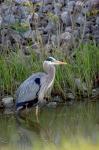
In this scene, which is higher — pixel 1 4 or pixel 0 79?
pixel 1 4

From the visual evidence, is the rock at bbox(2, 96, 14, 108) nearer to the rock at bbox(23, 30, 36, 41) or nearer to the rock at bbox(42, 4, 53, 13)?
the rock at bbox(23, 30, 36, 41)

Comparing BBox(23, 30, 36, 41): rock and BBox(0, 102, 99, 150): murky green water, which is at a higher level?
BBox(23, 30, 36, 41): rock

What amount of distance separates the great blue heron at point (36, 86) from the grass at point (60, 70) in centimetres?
22

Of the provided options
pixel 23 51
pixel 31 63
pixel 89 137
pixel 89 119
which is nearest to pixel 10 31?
pixel 23 51

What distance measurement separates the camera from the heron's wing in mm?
10398

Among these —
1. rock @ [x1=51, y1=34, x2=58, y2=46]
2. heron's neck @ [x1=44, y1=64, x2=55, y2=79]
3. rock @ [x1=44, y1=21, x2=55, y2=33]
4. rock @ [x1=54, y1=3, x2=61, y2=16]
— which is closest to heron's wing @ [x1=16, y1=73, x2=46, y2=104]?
heron's neck @ [x1=44, y1=64, x2=55, y2=79]

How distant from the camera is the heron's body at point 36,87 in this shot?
34.2ft

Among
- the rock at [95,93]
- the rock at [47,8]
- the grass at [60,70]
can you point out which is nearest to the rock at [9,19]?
the rock at [47,8]

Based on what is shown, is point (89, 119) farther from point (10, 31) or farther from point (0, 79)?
point (10, 31)

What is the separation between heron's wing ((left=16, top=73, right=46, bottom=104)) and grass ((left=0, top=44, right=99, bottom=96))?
1.22ft

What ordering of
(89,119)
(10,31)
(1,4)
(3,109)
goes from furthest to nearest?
(1,4)
(10,31)
(3,109)
(89,119)

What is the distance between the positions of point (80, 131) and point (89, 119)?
669 millimetres

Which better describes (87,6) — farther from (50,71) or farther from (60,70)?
(50,71)

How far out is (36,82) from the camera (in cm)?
1072
